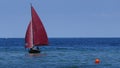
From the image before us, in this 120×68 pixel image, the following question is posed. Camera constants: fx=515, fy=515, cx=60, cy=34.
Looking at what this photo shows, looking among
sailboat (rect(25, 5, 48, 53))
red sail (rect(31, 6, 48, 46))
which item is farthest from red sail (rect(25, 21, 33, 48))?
red sail (rect(31, 6, 48, 46))

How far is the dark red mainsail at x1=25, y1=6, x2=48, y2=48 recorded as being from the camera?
9100 centimetres

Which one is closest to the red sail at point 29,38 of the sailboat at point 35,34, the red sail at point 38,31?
the sailboat at point 35,34

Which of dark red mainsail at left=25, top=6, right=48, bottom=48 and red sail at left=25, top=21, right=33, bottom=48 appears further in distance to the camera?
red sail at left=25, top=21, right=33, bottom=48

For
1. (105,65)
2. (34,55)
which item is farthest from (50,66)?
(34,55)

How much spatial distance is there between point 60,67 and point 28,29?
27.9 meters

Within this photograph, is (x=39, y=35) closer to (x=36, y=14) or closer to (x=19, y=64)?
(x=36, y=14)

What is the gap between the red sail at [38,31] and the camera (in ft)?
298

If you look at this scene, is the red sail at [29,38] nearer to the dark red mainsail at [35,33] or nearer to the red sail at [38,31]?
the dark red mainsail at [35,33]

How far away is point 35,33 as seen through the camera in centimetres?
9206

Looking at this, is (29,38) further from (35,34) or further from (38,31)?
(38,31)

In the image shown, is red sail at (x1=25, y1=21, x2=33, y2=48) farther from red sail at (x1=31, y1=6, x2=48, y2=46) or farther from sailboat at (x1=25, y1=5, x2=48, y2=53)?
red sail at (x1=31, y1=6, x2=48, y2=46)

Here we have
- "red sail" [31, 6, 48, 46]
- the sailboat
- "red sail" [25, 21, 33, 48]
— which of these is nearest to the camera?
"red sail" [31, 6, 48, 46]

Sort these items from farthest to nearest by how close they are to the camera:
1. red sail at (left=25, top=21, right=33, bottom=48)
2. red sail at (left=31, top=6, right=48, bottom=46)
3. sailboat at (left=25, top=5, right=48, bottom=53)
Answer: red sail at (left=25, top=21, right=33, bottom=48), sailboat at (left=25, top=5, right=48, bottom=53), red sail at (left=31, top=6, right=48, bottom=46)

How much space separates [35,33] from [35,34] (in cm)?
19
